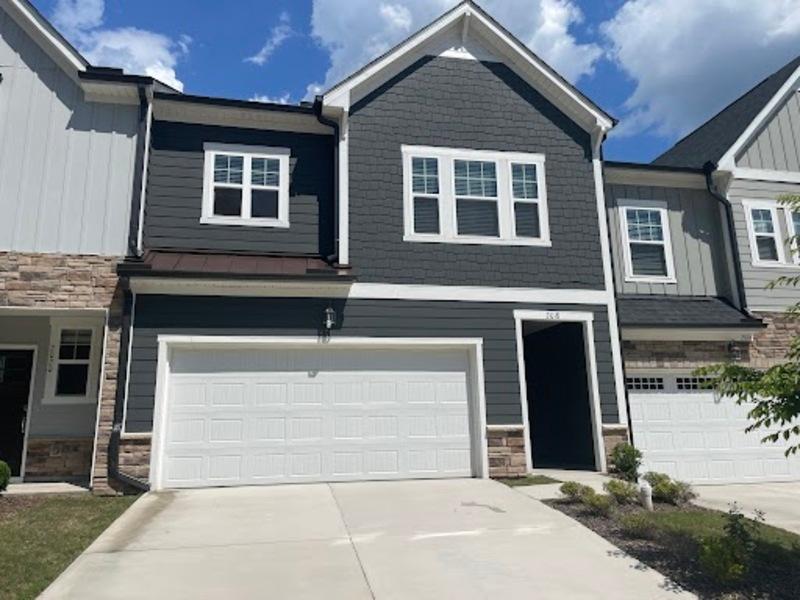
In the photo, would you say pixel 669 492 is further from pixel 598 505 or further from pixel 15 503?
pixel 15 503

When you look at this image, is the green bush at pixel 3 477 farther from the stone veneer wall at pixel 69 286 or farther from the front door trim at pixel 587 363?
the front door trim at pixel 587 363

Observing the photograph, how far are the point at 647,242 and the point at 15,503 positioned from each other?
43.5ft

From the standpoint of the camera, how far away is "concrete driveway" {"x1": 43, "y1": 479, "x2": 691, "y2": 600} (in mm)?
5465

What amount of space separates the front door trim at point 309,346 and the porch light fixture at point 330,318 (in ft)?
0.75

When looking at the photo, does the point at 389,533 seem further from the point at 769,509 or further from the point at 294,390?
the point at 769,509

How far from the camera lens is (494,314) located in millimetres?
11602

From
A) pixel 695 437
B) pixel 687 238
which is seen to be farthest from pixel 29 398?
pixel 687 238

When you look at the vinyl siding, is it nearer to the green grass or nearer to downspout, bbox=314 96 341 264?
downspout, bbox=314 96 341 264

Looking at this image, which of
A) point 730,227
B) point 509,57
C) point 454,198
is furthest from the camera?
point 730,227

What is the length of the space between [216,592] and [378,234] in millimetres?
7409

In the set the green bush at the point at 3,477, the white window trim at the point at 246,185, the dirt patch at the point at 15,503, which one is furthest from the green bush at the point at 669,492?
the green bush at the point at 3,477

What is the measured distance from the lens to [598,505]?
26.2 feet

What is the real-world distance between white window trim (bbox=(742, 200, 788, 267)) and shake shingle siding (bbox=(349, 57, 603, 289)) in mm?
4349

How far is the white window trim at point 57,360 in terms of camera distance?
36.8ft
